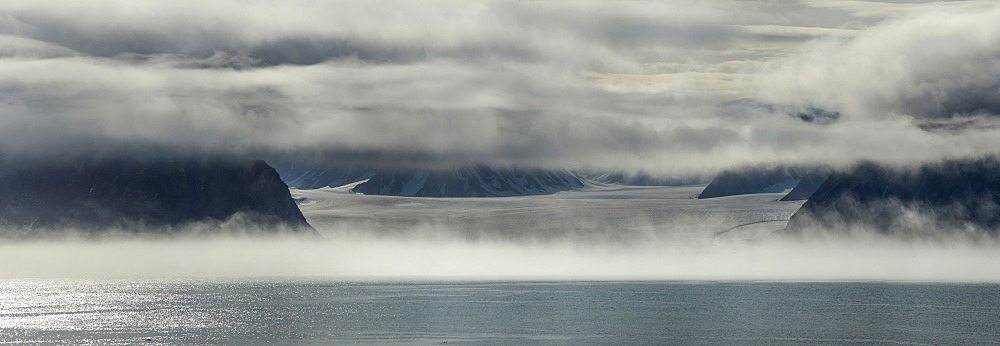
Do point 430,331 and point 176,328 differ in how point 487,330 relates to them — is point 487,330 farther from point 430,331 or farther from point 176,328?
point 176,328

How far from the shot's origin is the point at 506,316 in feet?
461

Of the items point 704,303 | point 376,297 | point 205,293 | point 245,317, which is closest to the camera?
point 245,317

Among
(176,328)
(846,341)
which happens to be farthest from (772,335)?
(176,328)

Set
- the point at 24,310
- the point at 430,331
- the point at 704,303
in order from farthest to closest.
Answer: the point at 704,303
the point at 24,310
the point at 430,331

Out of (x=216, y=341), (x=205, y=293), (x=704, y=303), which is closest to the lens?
(x=216, y=341)

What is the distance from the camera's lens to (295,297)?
591ft

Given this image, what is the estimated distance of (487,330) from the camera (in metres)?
123

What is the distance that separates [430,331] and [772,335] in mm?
37605

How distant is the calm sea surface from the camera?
11675cm

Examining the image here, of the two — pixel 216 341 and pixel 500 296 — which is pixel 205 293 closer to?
pixel 500 296

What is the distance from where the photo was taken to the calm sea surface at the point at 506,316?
117 meters

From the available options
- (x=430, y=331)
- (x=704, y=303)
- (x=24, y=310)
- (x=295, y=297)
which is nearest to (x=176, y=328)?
(x=430, y=331)

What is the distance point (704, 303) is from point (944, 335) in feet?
160

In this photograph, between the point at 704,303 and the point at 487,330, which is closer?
the point at 487,330
